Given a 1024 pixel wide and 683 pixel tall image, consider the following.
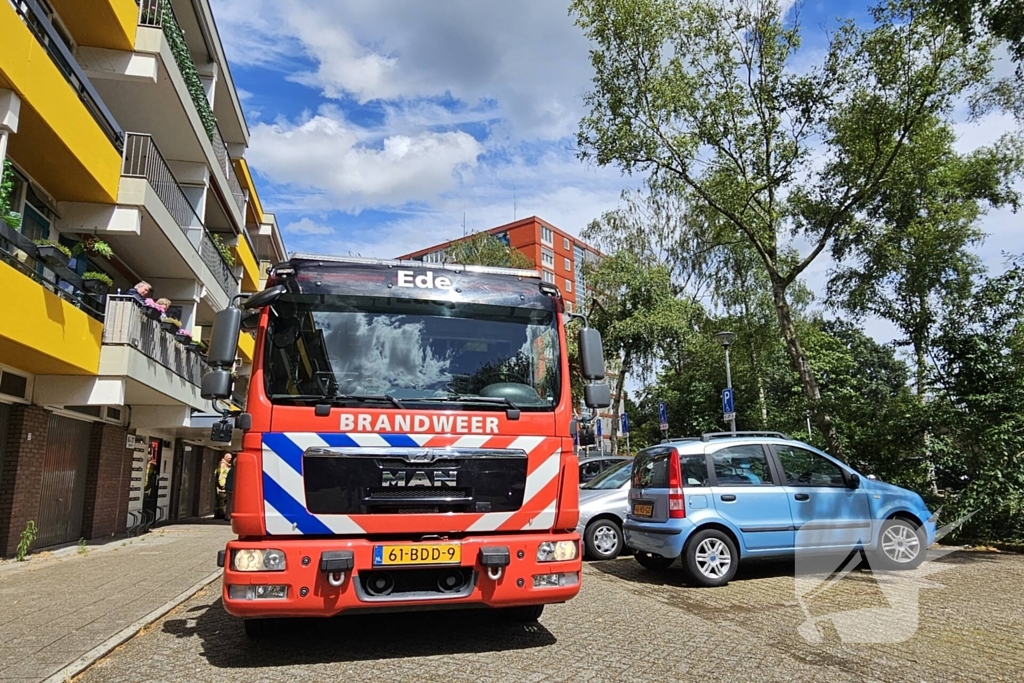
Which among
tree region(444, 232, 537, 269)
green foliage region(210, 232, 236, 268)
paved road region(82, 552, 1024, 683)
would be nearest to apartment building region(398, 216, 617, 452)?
tree region(444, 232, 537, 269)

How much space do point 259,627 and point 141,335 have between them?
1000cm

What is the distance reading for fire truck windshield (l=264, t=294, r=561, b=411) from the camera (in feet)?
18.0

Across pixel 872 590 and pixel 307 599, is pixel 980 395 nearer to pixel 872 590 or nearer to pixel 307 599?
pixel 872 590

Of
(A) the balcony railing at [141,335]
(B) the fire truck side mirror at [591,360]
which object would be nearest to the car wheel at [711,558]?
(B) the fire truck side mirror at [591,360]

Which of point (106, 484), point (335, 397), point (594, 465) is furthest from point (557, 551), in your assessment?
point (106, 484)

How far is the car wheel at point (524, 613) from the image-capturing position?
636 cm

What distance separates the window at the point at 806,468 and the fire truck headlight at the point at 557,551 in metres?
4.68

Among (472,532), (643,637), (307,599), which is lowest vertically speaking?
(643,637)

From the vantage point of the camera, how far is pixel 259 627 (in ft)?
19.2

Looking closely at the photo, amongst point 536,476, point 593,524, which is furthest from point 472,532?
point 593,524

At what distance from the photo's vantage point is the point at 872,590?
26.7 feet

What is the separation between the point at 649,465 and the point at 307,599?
570cm

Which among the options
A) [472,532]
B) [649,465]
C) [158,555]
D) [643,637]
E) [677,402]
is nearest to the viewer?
[472,532]

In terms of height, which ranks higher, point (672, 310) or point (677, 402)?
point (672, 310)
